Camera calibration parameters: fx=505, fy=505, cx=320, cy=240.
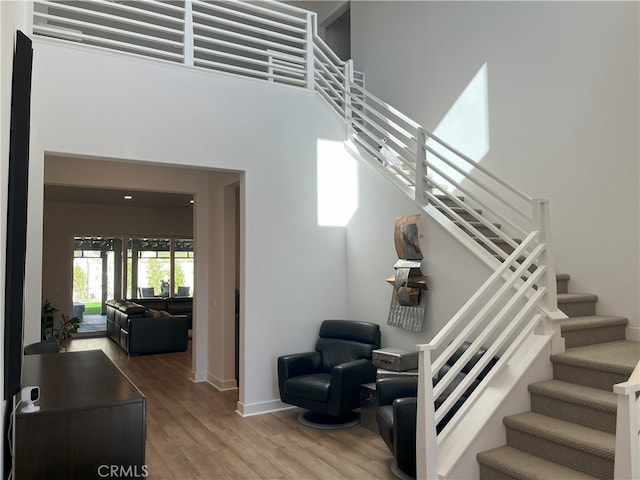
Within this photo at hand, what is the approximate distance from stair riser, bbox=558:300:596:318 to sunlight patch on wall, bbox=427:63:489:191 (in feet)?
6.67

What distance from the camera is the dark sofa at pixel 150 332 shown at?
28.3 feet

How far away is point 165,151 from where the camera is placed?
487 centimetres

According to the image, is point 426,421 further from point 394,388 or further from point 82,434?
point 82,434

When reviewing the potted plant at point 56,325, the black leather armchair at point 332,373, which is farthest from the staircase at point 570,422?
the potted plant at point 56,325

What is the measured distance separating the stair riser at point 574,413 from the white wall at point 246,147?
2.72 meters

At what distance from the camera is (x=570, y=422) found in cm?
321

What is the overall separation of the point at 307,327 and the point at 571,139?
3253 millimetres

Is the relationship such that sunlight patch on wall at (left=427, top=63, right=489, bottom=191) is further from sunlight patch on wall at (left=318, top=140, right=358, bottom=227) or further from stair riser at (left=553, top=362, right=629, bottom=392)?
stair riser at (left=553, top=362, right=629, bottom=392)

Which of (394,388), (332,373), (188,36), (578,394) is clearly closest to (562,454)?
(578,394)

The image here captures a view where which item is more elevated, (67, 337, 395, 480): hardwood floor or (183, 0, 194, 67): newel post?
(183, 0, 194, 67): newel post

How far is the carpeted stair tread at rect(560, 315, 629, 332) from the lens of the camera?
151 inches

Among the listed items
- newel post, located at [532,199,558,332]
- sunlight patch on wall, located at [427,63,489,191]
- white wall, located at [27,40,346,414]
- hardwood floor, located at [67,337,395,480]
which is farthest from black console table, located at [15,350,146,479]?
sunlight patch on wall, located at [427,63,489,191]

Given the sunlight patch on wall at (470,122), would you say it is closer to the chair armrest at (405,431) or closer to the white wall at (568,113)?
the white wall at (568,113)

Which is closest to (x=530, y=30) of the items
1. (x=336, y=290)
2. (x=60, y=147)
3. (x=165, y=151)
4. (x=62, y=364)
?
(x=336, y=290)
